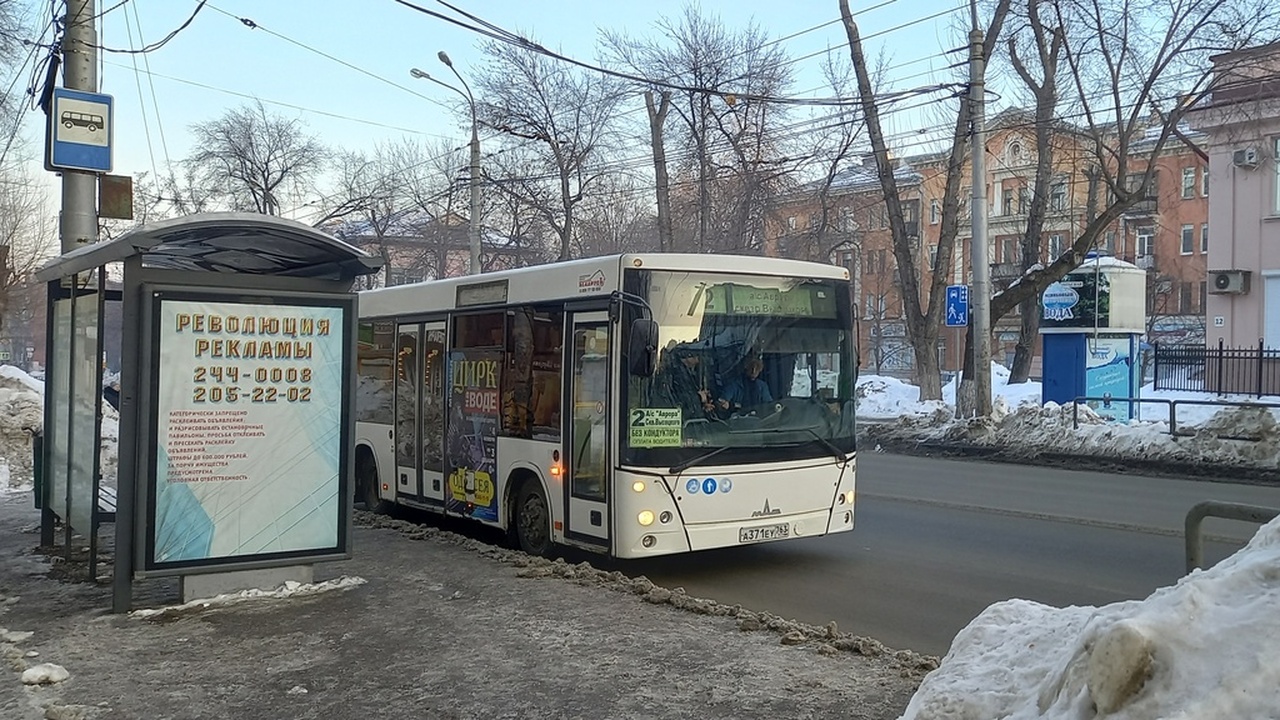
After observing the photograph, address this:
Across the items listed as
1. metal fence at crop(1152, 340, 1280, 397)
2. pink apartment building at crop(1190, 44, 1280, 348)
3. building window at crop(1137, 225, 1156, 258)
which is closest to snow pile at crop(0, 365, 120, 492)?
metal fence at crop(1152, 340, 1280, 397)

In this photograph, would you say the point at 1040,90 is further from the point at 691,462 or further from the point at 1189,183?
the point at 1189,183

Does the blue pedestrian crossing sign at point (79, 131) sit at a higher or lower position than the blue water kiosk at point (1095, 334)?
higher

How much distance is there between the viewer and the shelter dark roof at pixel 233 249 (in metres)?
7.44

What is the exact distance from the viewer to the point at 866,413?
32281mm

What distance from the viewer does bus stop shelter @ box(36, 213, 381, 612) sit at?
24.6ft

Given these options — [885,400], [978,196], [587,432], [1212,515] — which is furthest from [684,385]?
[885,400]

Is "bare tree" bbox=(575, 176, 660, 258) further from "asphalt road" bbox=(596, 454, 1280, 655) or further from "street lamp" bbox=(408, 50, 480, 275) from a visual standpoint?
"asphalt road" bbox=(596, 454, 1280, 655)

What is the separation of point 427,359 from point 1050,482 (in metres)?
9.59

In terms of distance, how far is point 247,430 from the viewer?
7.96m

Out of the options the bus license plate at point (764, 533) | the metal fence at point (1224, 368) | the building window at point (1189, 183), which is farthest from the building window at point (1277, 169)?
the bus license plate at point (764, 533)

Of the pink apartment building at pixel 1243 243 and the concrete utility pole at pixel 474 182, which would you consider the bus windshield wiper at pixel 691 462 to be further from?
the pink apartment building at pixel 1243 243

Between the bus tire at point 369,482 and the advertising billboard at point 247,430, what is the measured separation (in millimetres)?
5011

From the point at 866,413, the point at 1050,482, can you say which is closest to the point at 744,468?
the point at 1050,482

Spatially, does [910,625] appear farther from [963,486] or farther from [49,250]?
[49,250]
